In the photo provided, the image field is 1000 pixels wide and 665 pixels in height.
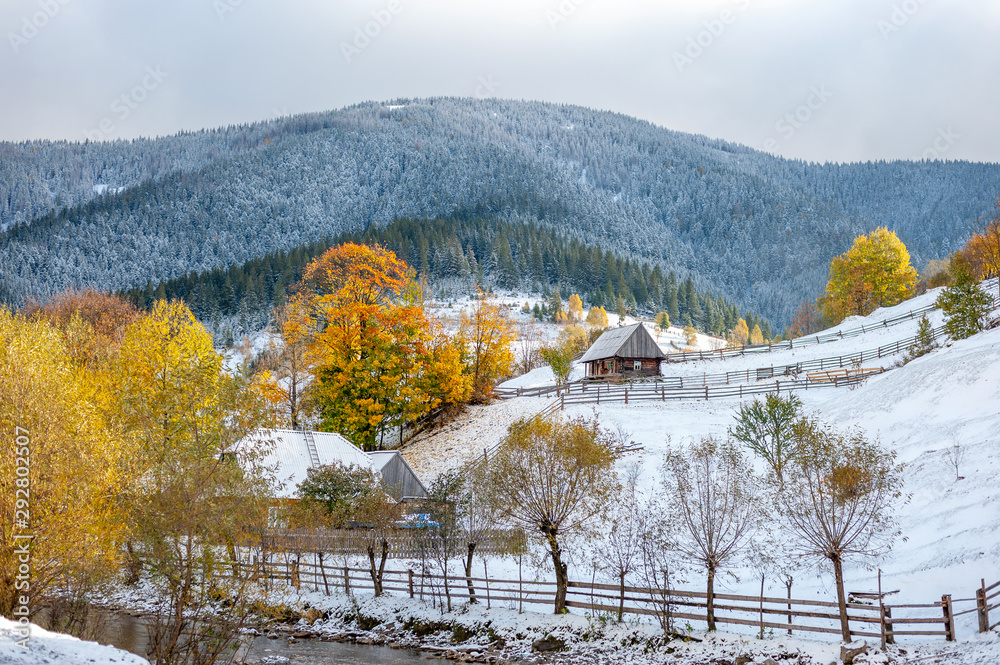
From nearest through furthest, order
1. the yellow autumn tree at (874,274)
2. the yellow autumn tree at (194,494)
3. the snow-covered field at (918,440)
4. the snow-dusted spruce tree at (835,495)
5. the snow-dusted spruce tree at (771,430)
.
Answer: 1. the yellow autumn tree at (194,494)
2. the snow-dusted spruce tree at (835,495)
3. the snow-covered field at (918,440)
4. the snow-dusted spruce tree at (771,430)
5. the yellow autumn tree at (874,274)

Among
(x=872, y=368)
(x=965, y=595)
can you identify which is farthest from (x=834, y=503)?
(x=872, y=368)

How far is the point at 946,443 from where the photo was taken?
28.8 meters

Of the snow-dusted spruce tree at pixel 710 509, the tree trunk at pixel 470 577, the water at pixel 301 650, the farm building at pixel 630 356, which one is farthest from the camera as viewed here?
the farm building at pixel 630 356

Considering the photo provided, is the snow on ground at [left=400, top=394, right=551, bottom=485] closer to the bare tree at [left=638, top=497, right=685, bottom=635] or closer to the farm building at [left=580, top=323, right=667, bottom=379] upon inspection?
the farm building at [left=580, top=323, right=667, bottom=379]

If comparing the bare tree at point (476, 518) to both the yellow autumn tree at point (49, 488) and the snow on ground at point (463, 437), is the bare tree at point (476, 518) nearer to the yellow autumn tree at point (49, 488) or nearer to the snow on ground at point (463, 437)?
the yellow autumn tree at point (49, 488)

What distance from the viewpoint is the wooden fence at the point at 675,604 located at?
18734 mm

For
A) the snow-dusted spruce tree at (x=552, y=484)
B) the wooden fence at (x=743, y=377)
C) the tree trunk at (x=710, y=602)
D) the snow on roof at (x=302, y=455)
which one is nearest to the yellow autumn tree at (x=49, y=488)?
the snow-dusted spruce tree at (x=552, y=484)

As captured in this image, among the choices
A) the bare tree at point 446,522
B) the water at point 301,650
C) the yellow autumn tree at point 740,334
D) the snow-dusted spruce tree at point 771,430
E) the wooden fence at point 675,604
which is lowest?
the water at point 301,650

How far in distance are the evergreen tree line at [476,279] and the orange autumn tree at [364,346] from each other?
75574 mm

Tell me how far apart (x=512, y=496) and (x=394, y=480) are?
15.0 m

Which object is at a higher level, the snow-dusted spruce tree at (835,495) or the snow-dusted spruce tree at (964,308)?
the snow-dusted spruce tree at (964,308)

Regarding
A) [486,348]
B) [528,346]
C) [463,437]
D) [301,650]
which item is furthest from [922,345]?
[528,346]

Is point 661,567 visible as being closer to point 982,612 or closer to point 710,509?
point 710,509

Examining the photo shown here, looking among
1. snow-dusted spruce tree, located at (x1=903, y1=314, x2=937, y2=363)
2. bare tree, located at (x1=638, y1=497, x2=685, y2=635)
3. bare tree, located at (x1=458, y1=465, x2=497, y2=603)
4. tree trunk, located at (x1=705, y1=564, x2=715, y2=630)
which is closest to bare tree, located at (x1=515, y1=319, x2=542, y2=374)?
snow-dusted spruce tree, located at (x1=903, y1=314, x2=937, y2=363)
